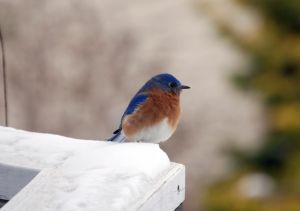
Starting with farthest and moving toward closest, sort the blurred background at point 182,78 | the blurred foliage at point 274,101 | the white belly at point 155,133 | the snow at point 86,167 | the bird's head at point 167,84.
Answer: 1. the blurred background at point 182,78
2. the blurred foliage at point 274,101
3. the bird's head at point 167,84
4. the white belly at point 155,133
5. the snow at point 86,167

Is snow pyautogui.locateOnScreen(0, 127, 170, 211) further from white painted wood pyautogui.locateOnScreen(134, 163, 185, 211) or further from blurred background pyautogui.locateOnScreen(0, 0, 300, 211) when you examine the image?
blurred background pyautogui.locateOnScreen(0, 0, 300, 211)

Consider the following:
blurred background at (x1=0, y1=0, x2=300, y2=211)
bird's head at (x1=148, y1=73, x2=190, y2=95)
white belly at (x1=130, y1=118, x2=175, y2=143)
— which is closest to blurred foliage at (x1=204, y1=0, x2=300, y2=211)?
blurred background at (x1=0, y1=0, x2=300, y2=211)

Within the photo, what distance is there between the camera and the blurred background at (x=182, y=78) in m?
5.23

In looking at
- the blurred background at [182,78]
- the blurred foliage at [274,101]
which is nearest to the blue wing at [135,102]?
the blurred foliage at [274,101]

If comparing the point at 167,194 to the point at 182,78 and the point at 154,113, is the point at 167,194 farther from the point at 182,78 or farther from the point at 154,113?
the point at 182,78

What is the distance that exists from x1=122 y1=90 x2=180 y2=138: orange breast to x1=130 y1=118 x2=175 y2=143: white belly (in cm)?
1

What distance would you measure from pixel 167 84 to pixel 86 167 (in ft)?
5.04

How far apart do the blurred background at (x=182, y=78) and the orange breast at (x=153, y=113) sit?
216 centimetres

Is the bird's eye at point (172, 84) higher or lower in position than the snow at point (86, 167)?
lower

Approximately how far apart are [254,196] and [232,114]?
1850mm

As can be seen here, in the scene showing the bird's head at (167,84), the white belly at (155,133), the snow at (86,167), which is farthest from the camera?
the bird's head at (167,84)

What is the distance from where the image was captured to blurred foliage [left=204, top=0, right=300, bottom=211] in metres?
4.92

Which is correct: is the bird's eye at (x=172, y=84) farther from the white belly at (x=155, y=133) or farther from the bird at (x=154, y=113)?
the white belly at (x=155, y=133)

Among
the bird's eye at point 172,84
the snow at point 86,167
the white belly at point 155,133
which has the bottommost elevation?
the white belly at point 155,133
